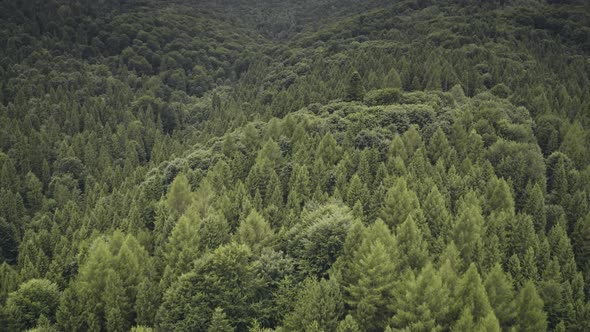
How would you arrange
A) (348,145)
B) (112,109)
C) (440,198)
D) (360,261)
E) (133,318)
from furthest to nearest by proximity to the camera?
(112,109)
(348,145)
(440,198)
(133,318)
(360,261)

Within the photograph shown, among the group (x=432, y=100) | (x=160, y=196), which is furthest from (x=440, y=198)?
(x=160, y=196)

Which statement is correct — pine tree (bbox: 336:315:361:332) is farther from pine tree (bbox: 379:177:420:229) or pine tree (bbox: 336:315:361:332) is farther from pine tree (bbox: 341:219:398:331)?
pine tree (bbox: 379:177:420:229)

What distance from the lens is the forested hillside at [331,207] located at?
49.0 metres

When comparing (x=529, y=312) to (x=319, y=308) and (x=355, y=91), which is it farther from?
(x=355, y=91)

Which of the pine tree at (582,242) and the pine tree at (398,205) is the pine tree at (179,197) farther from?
the pine tree at (582,242)

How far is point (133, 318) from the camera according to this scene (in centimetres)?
5603

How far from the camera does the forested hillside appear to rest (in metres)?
49.0

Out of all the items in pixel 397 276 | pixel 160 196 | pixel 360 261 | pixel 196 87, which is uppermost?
pixel 360 261

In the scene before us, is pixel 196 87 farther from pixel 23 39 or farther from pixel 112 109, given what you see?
pixel 23 39

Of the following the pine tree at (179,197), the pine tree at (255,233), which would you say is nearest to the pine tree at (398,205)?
the pine tree at (255,233)

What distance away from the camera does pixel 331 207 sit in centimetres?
5825

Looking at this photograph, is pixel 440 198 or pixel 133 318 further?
pixel 440 198

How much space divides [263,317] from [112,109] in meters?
128

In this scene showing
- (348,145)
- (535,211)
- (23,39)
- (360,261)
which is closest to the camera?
(360,261)
